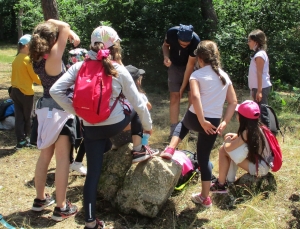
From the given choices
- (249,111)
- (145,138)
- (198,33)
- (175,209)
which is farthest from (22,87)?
(198,33)

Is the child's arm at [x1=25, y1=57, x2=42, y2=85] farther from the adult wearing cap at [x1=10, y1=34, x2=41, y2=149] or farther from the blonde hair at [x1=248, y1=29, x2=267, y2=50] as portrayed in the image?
the blonde hair at [x1=248, y1=29, x2=267, y2=50]

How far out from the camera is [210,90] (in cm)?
339

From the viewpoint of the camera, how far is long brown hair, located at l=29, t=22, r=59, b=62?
10.6 ft

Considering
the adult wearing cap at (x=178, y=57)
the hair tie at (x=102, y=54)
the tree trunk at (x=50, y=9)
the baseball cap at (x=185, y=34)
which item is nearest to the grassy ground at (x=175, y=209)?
the adult wearing cap at (x=178, y=57)

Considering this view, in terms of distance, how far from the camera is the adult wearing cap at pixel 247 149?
3.74 metres

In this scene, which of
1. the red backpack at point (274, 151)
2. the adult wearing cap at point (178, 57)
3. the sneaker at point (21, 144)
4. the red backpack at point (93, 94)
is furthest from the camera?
the sneaker at point (21, 144)

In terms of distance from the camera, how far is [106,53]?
113 inches

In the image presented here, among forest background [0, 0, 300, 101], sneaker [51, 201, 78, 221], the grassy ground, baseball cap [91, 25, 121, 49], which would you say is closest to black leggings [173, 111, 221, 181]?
the grassy ground

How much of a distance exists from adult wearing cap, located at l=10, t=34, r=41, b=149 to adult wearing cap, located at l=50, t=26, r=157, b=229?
2464 millimetres

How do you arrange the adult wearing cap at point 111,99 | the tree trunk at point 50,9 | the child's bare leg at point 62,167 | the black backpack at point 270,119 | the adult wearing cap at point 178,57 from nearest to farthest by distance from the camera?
the adult wearing cap at point 111,99 < the child's bare leg at point 62,167 < the black backpack at point 270,119 < the adult wearing cap at point 178,57 < the tree trunk at point 50,9

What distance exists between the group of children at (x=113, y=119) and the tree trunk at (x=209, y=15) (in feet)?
19.4

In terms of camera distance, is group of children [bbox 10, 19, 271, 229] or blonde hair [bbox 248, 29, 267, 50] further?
blonde hair [bbox 248, 29, 267, 50]

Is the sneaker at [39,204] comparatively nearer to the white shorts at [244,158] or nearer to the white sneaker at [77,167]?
the white sneaker at [77,167]

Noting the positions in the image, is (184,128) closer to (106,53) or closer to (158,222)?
(158,222)
